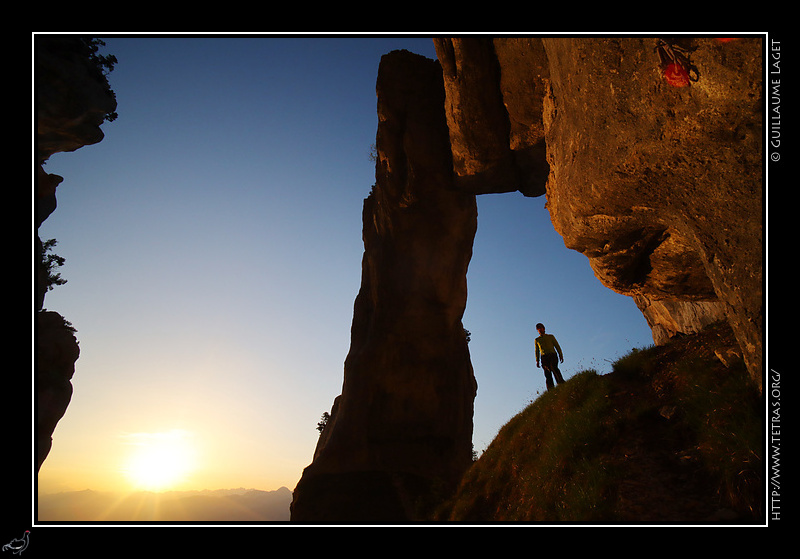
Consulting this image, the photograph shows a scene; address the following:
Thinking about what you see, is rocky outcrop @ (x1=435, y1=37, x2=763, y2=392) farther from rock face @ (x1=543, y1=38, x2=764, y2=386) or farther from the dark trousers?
the dark trousers

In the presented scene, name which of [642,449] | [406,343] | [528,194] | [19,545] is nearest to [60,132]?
[406,343]

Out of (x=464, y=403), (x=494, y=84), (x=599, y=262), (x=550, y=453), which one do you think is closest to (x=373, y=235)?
(x=464, y=403)

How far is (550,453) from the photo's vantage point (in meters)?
7.61

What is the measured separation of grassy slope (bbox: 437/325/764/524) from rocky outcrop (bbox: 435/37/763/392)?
109 cm

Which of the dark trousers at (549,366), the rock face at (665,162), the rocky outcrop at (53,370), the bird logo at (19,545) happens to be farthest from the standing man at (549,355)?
the rocky outcrop at (53,370)

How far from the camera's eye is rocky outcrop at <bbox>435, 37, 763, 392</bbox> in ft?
15.0

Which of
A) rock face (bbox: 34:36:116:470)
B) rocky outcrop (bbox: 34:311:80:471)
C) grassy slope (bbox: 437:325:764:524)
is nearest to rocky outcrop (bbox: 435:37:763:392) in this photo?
grassy slope (bbox: 437:325:764:524)

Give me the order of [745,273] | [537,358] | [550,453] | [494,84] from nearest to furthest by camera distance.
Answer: [745,273] → [550,453] → [537,358] → [494,84]

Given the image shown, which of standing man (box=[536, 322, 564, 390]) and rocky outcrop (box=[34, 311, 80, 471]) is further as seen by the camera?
rocky outcrop (box=[34, 311, 80, 471])

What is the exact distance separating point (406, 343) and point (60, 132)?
2308 cm

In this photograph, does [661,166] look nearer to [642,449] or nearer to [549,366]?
[642,449]

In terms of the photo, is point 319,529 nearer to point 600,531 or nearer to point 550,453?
point 600,531

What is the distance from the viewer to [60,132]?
2544cm

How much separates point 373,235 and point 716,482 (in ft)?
68.7
